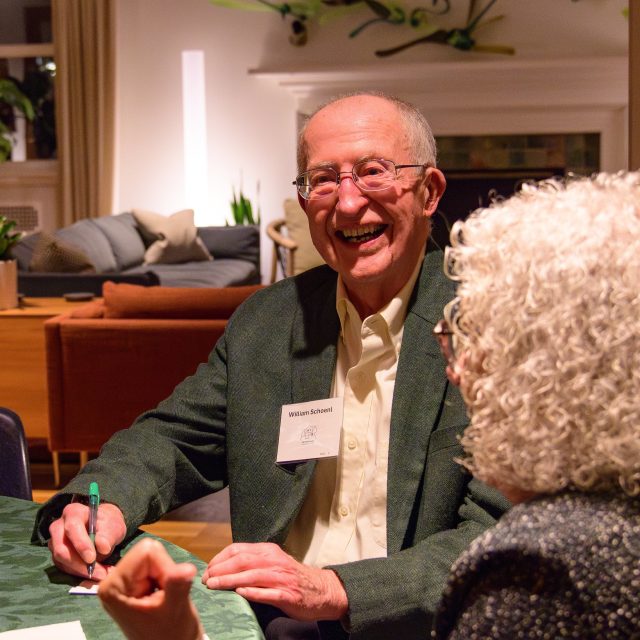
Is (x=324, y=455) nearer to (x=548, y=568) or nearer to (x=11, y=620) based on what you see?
(x=11, y=620)

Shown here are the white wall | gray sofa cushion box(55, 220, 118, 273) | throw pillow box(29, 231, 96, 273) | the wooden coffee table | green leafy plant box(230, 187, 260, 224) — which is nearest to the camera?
the wooden coffee table

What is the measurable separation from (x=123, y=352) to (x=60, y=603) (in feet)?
8.70

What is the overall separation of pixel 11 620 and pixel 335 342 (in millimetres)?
771

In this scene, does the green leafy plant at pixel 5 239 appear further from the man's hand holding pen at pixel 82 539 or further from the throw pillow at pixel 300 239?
the man's hand holding pen at pixel 82 539

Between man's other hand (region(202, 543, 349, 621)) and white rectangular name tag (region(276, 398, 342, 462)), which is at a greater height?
white rectangular name tag (region(276, 398, 342, 462))

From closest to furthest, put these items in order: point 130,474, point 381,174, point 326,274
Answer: point 130,474
point 381,174
point 326,274

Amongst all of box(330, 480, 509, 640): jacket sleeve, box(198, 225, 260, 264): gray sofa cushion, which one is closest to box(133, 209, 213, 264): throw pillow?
box(198, 225, 260, 264): gray sofa cushion

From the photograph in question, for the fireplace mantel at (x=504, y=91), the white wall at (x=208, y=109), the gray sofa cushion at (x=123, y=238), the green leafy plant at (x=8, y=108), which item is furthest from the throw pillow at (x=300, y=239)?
the green leafy plant at (x=8, y=108)

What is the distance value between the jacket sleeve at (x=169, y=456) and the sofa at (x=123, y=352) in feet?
6.41

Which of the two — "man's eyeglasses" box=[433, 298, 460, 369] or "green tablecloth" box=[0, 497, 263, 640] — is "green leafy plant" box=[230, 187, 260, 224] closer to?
Answer: "green tablecloth" box=[0, 497, 263, 640]

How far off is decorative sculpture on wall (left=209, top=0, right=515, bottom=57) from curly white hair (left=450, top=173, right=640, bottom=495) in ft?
25.3

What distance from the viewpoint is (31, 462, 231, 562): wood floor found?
343 cm

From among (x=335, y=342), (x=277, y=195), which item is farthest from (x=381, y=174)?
(x=277, y=195)

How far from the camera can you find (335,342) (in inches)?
67.2
